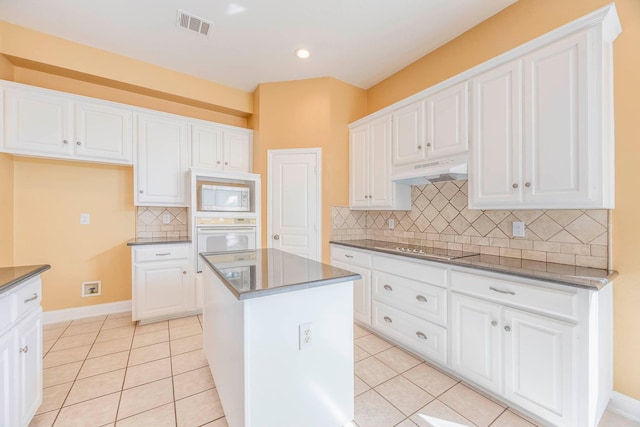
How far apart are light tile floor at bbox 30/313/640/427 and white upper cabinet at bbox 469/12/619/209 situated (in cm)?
139

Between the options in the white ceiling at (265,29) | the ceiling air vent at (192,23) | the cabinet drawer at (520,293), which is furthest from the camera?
the ceiling air vent at (192,23)

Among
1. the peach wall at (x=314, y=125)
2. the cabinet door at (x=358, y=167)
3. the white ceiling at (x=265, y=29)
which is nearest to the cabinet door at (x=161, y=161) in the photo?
the white ceiling at (x=265, y=29)

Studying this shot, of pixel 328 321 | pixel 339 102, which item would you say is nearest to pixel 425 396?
pixel 328 321

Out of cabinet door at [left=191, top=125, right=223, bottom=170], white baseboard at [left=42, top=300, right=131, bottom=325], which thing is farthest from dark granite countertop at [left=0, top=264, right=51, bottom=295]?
cabinet door at [left=191, top=125, right=223, bottom=170]

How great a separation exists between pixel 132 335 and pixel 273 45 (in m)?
3.39

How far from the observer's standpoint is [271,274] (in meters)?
1.42

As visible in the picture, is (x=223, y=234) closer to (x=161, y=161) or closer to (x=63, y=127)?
(x=161, y=161)

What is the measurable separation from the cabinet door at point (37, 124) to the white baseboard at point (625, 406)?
4966 millimetres

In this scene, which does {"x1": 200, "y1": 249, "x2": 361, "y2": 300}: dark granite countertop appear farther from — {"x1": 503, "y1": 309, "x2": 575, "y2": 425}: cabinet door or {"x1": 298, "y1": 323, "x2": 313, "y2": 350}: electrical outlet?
{"x1": 503, "y1": 309, "x2": 575, "y2": 425}: cabinet door

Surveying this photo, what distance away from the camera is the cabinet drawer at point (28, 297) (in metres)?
1.34

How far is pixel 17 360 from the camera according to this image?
4.29 ft

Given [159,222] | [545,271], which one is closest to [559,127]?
[545,271]

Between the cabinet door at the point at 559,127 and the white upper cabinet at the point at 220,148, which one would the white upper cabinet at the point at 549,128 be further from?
the white upper cabinet at the point at 220,148

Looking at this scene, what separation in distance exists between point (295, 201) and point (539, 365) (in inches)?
108
